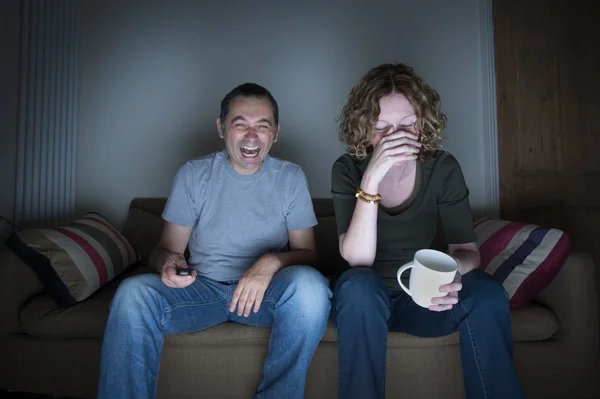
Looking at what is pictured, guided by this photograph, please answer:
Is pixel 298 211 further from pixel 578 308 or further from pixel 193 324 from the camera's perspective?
pixel 578 308

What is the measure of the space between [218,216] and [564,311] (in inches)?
47.4

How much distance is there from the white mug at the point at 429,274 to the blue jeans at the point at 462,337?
0.12 m

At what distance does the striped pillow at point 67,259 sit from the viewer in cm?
136

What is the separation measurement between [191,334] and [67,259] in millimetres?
559

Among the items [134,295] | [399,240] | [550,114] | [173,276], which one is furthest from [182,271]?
[550,114]

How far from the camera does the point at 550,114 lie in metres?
1.96

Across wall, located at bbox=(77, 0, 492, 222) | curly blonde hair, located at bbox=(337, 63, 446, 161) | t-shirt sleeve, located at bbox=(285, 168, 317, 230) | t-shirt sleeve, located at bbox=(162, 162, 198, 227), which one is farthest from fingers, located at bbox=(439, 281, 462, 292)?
wall, located at bbox=(77, 0, 492, 222)

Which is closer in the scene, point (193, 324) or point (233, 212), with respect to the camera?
point (193, 324)

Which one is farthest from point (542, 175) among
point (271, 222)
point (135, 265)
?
point (135, 265)

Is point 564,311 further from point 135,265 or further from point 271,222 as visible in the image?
point 135,265

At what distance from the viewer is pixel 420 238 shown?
1.24 metres

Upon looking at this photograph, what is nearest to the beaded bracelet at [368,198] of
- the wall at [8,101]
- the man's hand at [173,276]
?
the man's hand at [173,276]

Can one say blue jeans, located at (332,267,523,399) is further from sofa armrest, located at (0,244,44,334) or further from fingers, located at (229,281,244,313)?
sofa armrest, located at (0,244,44,334)

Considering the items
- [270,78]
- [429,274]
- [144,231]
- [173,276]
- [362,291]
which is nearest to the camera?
[429,274]
